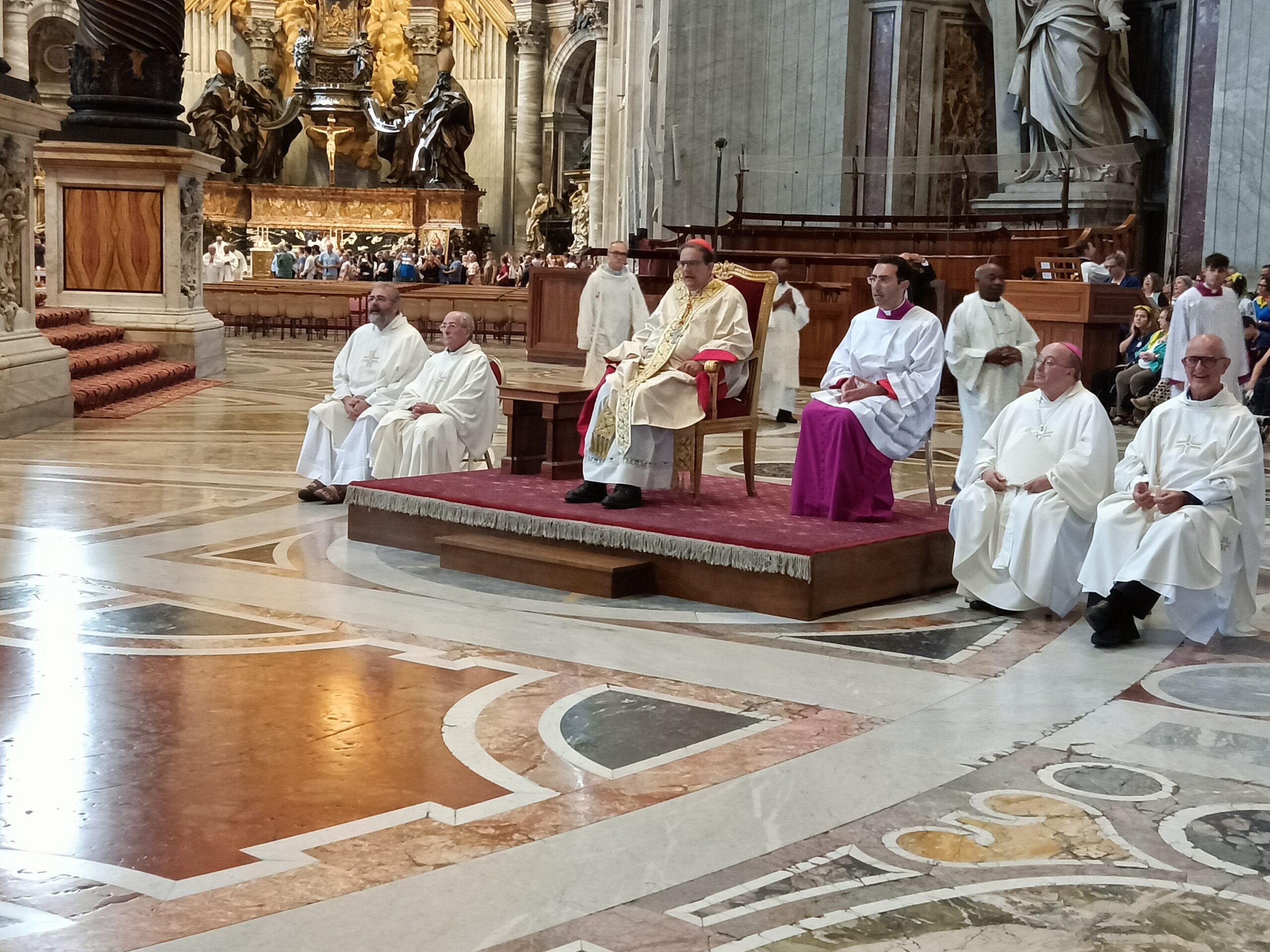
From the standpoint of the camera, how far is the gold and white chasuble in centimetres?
656

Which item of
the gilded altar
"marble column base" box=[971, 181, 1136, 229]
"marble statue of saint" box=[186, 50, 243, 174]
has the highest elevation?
"marble statue of saint" box=[186, 50, 243, 174]

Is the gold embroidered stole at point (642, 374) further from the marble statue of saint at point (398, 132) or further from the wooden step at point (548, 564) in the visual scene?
the marble statue of saint at point (398, 132)

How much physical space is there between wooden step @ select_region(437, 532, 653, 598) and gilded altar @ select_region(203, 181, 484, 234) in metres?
29.2

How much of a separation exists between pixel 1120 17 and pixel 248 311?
12290mm

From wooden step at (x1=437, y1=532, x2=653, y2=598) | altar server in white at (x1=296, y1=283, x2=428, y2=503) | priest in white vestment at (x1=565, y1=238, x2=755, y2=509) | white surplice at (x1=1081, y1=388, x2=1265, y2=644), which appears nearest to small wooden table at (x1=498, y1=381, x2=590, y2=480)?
priest in white vestment at (x1=565, y1=238, x2=755, y2=509)

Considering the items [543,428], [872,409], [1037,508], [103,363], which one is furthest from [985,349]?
[103,363]

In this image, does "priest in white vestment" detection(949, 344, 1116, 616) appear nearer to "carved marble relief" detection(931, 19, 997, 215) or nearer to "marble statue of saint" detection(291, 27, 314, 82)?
"carved marble relief" detection(931, 19, 997, 215)

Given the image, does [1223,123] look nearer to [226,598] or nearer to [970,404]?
[970,404]

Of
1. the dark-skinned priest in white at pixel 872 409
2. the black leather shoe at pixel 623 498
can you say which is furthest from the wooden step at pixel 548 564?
the dark-skinned priest in white at pixel 872 409

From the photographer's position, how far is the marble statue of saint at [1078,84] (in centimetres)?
1717

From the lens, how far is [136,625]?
522 centimetres

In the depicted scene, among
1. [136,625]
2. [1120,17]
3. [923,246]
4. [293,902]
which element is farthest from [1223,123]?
[293,902]

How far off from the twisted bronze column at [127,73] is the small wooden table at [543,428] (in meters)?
7.60

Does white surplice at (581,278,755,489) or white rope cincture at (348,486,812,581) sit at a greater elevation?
white surplice at (581,278,755,489)
